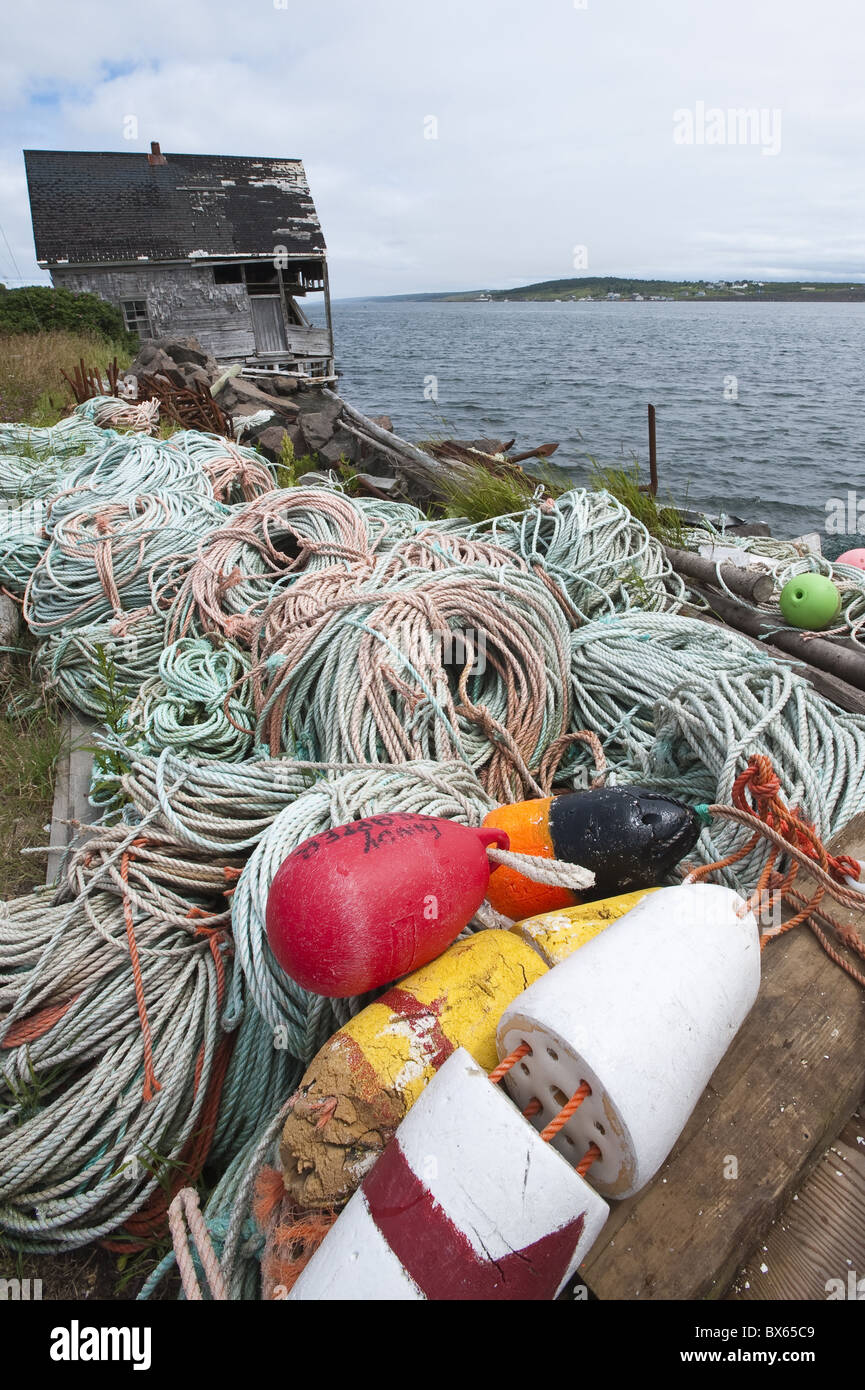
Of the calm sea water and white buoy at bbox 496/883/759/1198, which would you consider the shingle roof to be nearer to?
the calm sea water

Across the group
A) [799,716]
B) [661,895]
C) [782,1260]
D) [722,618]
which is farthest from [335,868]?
[722,618]

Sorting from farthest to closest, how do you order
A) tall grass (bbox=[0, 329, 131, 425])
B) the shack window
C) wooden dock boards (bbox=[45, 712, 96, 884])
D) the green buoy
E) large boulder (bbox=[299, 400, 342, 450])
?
1. the shack window
2. tall grass (bbox=[0, 329, 131, 425])
3. large boulder (bbox=[299, 400, 342, 450])
4. the green buoy
5. wooden dock boards (bbox=[45, 712, 96, 884])

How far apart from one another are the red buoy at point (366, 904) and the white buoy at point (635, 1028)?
0.28 m

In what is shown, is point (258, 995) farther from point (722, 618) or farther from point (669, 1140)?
point (722, 618)

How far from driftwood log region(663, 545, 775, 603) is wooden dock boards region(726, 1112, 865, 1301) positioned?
3.40 metres

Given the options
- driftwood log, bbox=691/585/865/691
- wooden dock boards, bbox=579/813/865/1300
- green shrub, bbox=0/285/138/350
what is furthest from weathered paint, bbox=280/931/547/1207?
green shrub, bbox=0/285/138/350

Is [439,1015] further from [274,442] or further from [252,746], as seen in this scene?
[274,442]

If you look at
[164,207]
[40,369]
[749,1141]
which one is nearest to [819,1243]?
[749,1141]

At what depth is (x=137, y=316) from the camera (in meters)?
22.4

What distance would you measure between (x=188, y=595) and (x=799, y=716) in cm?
287

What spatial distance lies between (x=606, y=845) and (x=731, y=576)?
314 centimetres

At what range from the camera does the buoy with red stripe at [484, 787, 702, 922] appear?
5.92 ft

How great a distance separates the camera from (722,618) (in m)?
4.30

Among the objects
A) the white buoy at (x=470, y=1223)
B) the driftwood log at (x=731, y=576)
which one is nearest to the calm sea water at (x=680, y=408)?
the driftwood log at (x=731, y=576)
